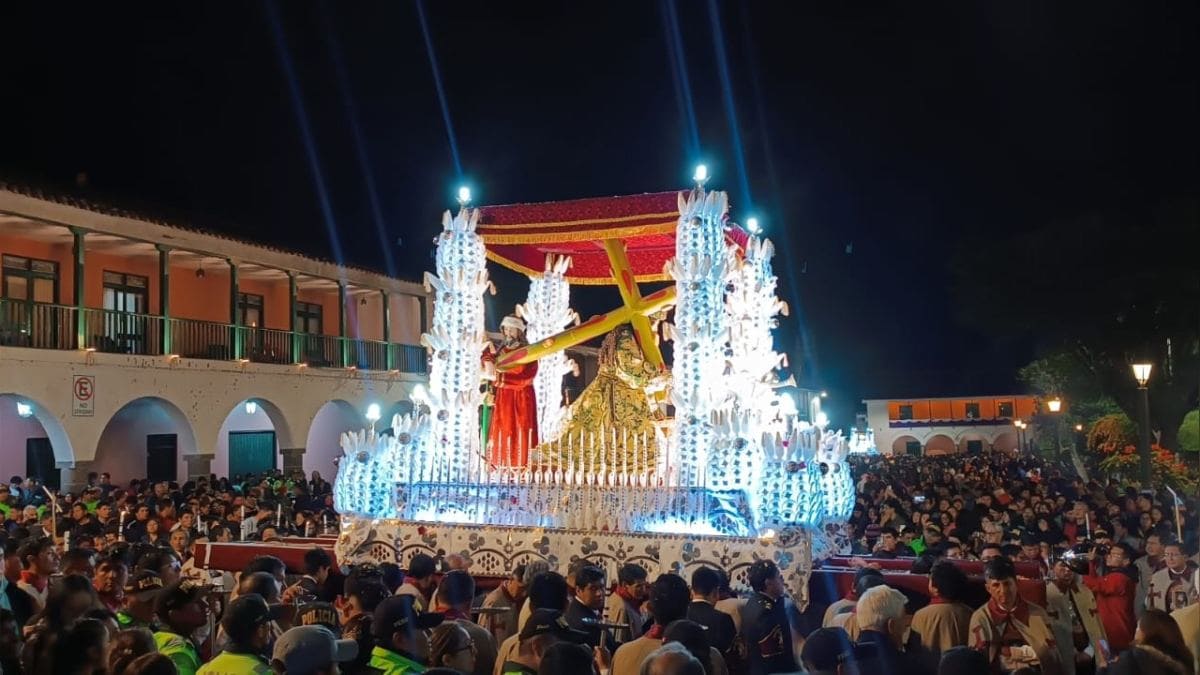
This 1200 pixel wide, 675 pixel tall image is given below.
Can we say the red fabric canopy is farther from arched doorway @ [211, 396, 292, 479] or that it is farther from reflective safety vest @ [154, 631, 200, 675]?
arched doorway @ [211, 396, 292, 479]

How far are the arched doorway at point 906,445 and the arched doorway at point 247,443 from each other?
45031mm

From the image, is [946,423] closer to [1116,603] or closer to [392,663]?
[1116,603]

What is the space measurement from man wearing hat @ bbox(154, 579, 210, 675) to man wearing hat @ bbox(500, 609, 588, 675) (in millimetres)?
1547

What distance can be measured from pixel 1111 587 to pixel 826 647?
14.3 feet

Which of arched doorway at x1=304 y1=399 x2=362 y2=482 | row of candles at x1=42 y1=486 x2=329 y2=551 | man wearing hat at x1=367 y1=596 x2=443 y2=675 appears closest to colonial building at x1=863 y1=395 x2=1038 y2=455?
arched doorway at x1=304 y1=399 x2=362 y2=482

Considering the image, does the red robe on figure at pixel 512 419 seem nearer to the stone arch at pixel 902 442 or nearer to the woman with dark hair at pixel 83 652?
the woman with dark hair at pixel 83 652

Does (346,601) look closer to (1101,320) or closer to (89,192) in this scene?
(89,192)

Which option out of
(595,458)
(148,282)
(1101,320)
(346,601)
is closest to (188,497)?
(595,458)

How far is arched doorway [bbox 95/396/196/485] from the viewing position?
21.4 m

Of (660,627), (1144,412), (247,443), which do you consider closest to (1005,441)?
(247,443)

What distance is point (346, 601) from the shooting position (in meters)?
5.59

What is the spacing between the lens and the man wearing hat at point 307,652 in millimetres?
3699

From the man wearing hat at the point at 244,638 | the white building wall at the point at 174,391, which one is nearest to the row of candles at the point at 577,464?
the man wearing hat at the point at 244,638

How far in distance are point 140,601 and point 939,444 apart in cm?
6085
